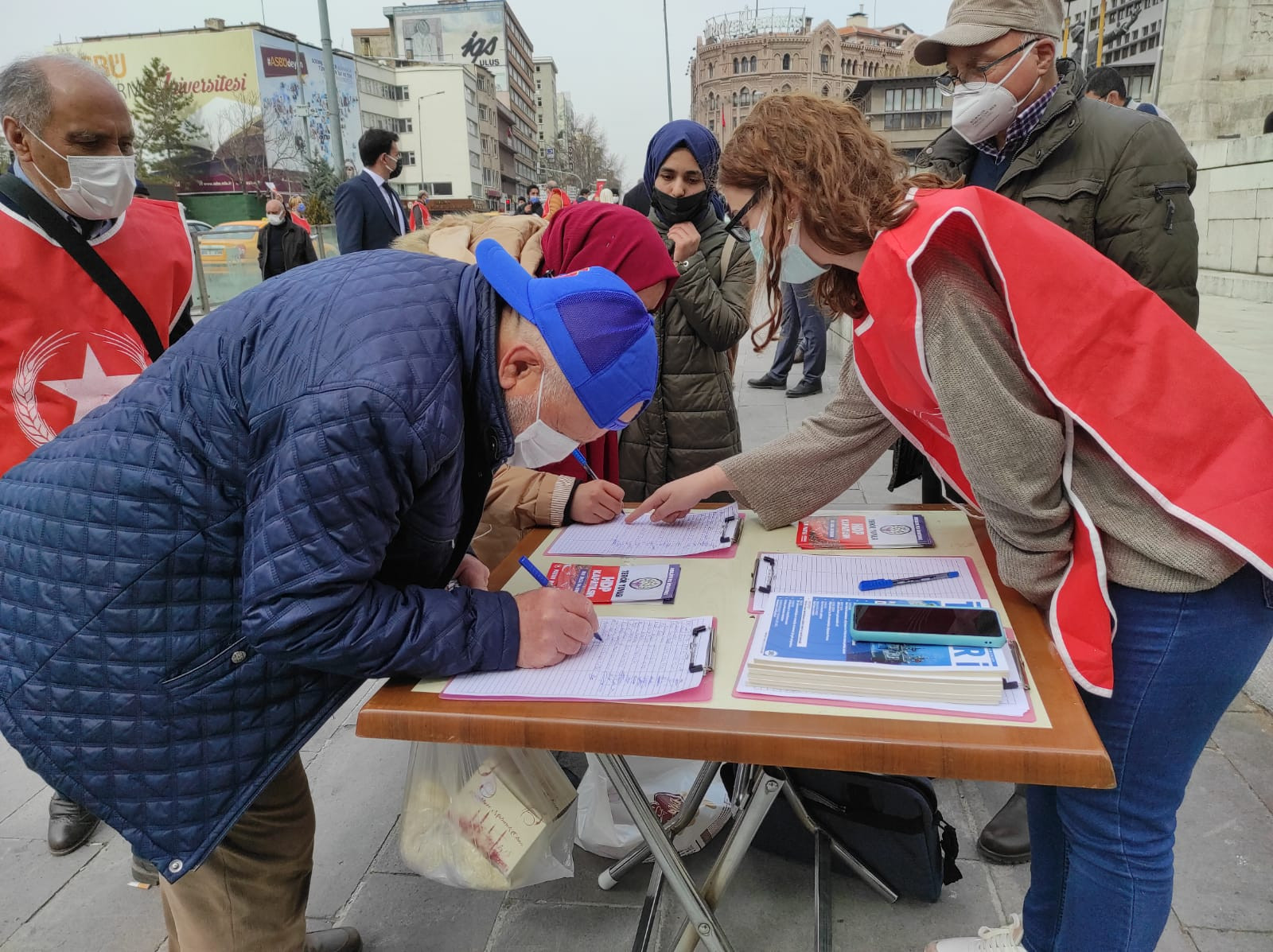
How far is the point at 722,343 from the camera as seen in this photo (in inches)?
116

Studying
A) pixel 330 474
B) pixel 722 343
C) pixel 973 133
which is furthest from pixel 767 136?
pixel 722 343

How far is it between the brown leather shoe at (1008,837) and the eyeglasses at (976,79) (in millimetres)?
1782

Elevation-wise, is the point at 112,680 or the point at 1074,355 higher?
the point at 1074,355

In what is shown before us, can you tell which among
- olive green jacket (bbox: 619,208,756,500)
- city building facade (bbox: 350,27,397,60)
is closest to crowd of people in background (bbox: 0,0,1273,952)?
olive green jacket (bbox: 619,208,756,500)

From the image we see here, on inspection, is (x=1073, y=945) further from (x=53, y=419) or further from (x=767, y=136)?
(x=53, y=419)

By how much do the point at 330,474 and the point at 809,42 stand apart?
90.7 metres

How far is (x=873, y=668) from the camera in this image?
1.14 m

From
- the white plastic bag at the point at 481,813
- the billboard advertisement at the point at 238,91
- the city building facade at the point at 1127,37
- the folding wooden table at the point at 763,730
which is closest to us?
the folding wooden table at the point at 763,730

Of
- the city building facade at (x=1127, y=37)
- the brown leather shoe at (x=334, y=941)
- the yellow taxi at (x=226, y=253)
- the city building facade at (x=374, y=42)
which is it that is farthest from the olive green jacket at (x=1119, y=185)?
the city building facade at (x=374, y=42)

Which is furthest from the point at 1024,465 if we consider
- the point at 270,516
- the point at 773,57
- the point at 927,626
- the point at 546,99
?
the point at 546,99

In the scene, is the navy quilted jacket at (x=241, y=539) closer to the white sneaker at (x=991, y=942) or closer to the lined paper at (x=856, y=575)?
the lined paper at (x=856, y=575)

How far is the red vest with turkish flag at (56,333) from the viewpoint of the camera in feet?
6.33

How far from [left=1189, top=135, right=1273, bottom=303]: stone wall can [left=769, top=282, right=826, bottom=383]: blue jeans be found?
5.61 m

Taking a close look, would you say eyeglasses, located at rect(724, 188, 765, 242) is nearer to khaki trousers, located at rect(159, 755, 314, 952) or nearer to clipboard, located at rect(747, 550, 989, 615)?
clipboard, located at rect(747, 550, 989, 615)
